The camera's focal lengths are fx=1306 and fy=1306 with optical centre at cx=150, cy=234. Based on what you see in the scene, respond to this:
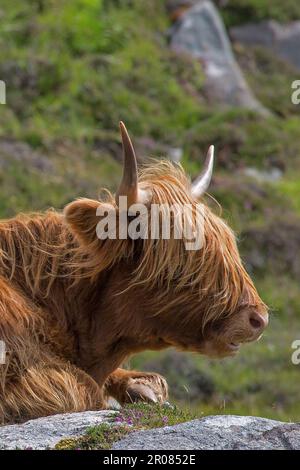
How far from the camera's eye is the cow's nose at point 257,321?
6.09m

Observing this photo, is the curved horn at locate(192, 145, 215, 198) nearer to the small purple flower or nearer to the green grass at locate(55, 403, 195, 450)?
the green grass at locate(55, 403, 195, 450)

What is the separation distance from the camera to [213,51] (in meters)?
24.1

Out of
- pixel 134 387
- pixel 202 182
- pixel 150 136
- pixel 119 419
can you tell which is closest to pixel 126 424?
pixel 119 419

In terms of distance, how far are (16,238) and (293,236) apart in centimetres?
1266

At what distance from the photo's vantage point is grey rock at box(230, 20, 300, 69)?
26.7 m

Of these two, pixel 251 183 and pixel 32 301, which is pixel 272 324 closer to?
pixel 251 183

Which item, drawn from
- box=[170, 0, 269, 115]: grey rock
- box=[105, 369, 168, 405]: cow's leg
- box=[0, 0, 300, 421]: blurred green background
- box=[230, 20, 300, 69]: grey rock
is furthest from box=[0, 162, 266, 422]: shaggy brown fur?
box=[230, 20, 300, 69]: grey rock

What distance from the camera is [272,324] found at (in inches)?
662

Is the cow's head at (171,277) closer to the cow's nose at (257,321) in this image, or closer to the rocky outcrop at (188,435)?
the cow's nose at (257,321)

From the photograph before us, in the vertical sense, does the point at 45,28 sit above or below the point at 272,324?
above

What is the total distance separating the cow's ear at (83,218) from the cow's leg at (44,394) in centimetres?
61

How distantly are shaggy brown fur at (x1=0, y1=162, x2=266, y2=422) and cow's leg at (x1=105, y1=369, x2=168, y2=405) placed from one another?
33 cm

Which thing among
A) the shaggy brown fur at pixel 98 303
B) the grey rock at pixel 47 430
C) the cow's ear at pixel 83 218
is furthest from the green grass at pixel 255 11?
the grey rock at pixel 47 430

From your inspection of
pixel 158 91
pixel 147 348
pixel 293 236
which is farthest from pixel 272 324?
pixel 147 348
